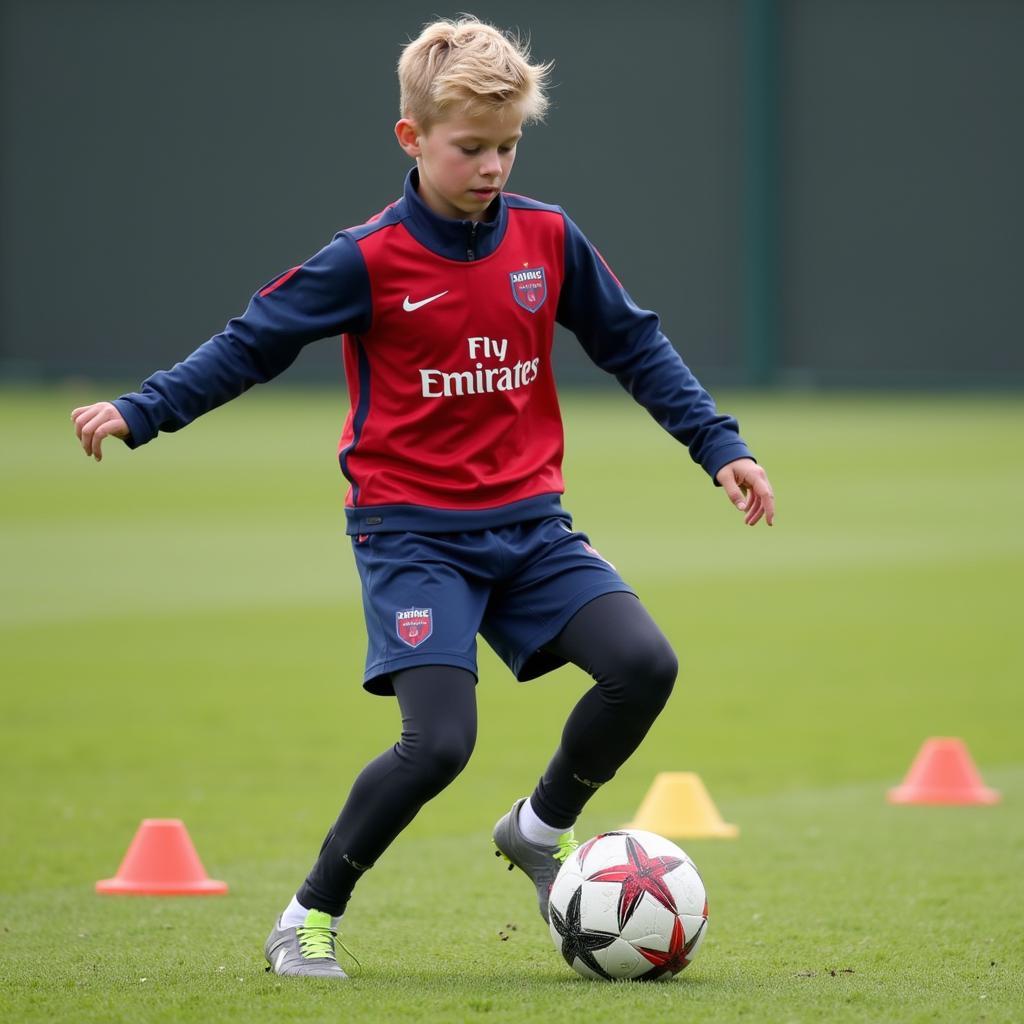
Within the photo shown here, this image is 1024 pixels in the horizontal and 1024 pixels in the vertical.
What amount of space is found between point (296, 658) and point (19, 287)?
27.9 m

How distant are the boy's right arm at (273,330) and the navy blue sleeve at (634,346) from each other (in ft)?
1.88

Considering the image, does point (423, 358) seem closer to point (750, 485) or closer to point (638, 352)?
point (638, 352)

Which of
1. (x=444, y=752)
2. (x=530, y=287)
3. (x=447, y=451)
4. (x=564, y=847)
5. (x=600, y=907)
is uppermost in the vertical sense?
(x=530, y=287)

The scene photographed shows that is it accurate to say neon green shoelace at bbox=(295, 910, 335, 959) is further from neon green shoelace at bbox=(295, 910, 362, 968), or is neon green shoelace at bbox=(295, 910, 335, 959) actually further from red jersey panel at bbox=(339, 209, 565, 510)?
red jersey panel at bbox=(339, 209, 565, 510)

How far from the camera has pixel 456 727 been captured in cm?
414

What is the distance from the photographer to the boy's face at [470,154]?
4262 millimetres

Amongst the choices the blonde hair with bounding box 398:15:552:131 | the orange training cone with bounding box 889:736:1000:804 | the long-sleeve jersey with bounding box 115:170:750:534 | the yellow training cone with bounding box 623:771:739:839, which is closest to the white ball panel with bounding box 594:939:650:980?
the long-sleeve jersey with bounding box 115:170:750:534

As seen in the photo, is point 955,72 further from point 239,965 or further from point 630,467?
point 239,965

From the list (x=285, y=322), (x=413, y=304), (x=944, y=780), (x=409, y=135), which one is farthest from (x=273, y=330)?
(x=944, y=780)

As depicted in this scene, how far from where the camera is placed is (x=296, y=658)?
1104cm

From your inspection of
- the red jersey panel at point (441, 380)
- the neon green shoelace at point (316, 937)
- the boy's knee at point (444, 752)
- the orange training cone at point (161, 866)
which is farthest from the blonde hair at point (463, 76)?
the orange training cone at point (161, 866)

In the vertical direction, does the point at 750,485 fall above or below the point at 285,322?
below

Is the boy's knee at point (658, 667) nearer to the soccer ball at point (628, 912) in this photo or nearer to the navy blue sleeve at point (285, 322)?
the soccer ball at point (628, 912)

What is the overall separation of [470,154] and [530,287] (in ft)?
1.18
